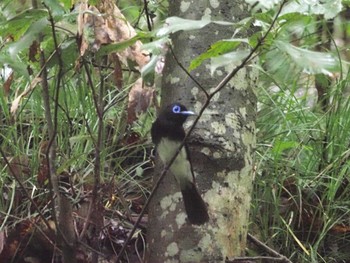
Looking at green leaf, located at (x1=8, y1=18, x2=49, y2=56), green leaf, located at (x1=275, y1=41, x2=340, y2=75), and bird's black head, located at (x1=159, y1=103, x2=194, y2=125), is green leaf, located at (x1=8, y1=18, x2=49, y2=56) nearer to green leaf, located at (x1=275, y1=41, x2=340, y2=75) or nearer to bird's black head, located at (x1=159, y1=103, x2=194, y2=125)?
bird's black head, located at (x1=159, y1=103, x2=194, y2=125)

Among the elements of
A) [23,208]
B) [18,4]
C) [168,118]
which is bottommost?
[23,208]

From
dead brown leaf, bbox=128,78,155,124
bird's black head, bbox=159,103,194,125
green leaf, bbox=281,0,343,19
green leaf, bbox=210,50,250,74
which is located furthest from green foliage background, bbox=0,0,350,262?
green leaf, bbox=210,50,250,74

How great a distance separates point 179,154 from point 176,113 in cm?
12

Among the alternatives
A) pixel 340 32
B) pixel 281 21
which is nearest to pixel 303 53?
pixel 281 21

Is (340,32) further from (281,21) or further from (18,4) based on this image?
(281,21)

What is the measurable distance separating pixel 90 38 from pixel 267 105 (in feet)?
4.87

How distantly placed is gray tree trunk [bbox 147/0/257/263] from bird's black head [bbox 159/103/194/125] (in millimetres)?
53

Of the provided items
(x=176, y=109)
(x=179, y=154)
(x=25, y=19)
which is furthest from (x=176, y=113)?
(x=25, y=19)

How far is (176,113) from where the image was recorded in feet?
6.23

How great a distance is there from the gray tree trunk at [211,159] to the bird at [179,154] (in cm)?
4

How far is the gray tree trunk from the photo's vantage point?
6.13ft

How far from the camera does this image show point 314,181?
2.78 metres

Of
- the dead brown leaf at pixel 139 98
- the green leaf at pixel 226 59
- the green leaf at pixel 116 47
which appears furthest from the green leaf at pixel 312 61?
the dead brown leaf at pixel 139 98

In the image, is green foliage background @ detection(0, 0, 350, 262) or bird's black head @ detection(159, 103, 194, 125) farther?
green foliage background @ detection(0, 0, 350, 262)
